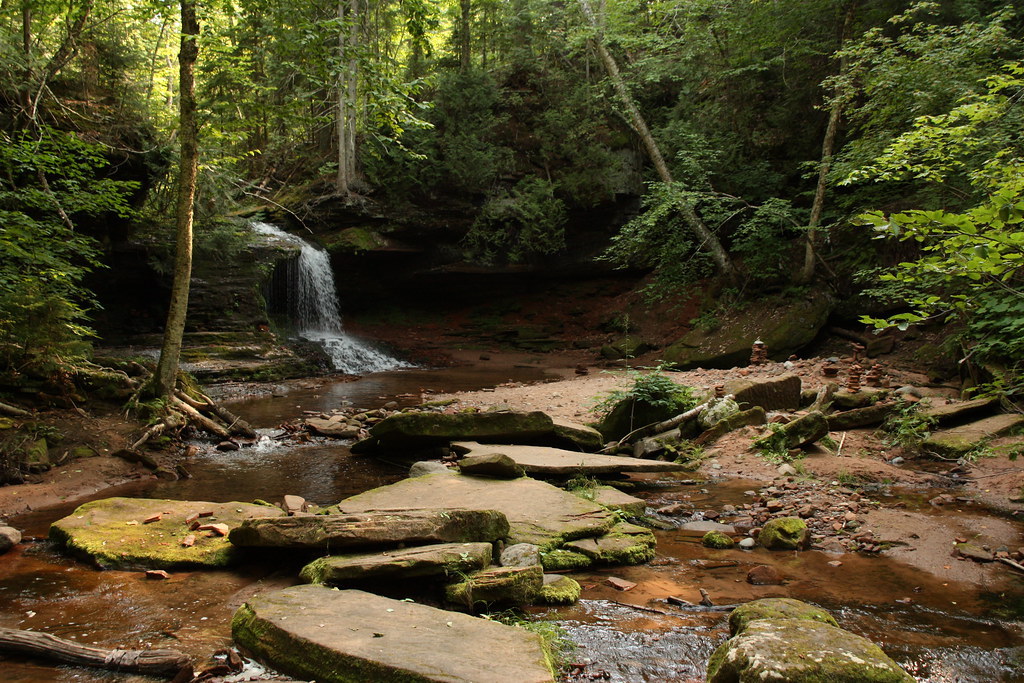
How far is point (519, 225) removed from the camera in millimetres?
21891

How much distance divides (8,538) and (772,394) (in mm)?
8808

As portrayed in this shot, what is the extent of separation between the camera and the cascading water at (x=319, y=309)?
18.1 m

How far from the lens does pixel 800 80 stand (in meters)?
16.7

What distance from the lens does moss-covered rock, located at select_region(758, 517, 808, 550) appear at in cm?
466

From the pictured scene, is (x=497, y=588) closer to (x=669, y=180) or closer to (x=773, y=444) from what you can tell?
(x=773, y=444)

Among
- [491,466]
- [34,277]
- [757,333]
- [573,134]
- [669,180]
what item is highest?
[573,134]

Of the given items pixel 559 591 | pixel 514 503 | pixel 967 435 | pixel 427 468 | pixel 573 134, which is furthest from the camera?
pixel 573 134

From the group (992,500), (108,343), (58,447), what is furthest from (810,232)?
(108,343)

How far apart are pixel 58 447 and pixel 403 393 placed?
6.83 metres

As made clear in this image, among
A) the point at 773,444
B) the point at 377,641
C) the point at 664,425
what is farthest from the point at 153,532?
the point at 773,444

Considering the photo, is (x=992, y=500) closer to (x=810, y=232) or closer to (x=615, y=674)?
(x=615, y=674)

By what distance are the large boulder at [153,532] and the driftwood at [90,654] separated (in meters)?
1.20

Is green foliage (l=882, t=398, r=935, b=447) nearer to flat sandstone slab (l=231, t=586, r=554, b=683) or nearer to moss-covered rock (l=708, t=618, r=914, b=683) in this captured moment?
moss-covered rock (l=708, t=618, r=914, b=683)

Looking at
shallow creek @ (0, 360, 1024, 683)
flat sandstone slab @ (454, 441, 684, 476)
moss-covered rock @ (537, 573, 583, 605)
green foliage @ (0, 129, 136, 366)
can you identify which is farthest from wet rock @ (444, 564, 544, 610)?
green foliage @ (0, 129, 136, 366)
